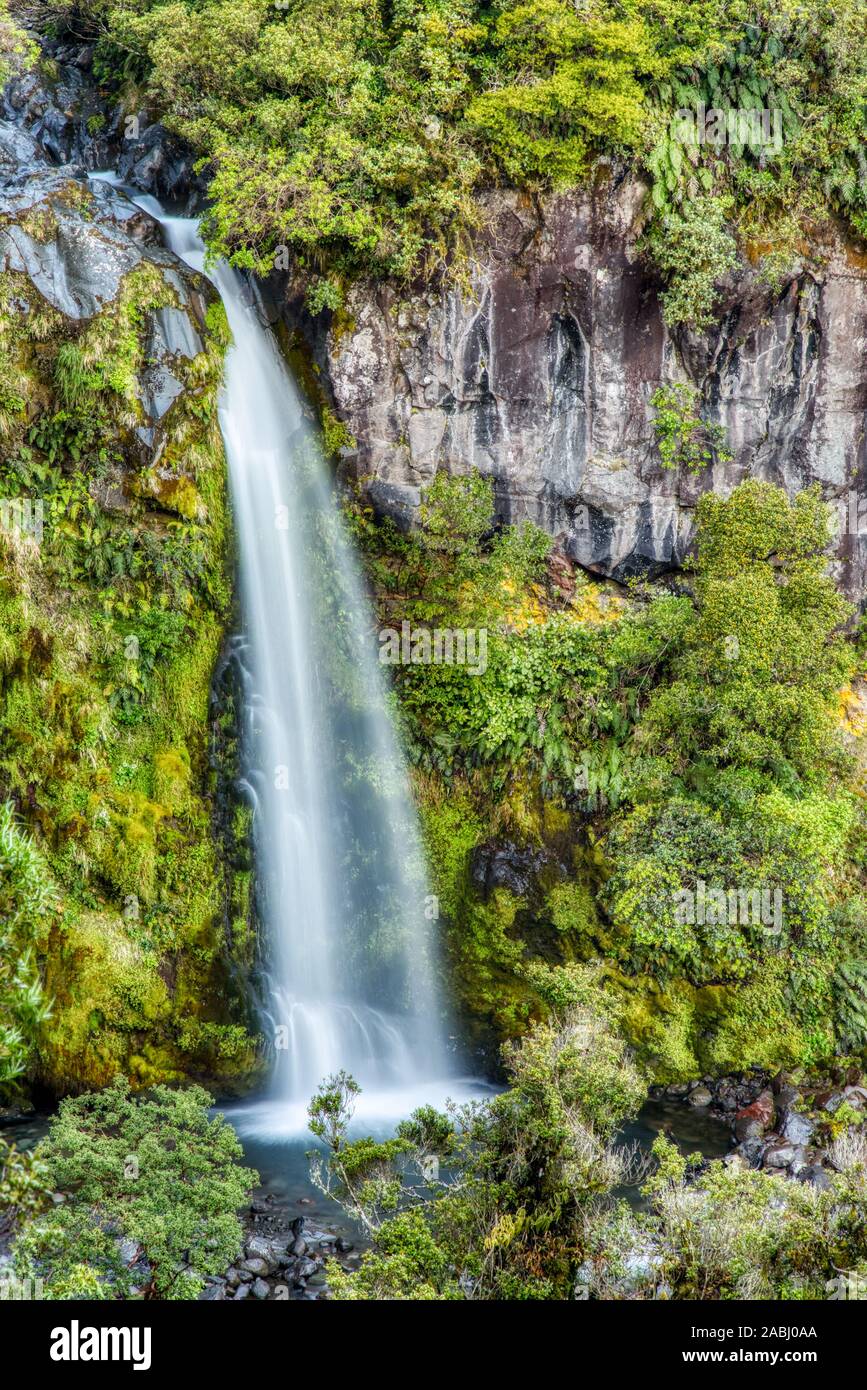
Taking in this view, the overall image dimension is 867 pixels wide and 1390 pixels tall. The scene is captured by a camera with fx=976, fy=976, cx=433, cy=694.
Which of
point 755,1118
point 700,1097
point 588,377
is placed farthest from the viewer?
point 588,377

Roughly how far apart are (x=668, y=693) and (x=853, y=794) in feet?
12.8

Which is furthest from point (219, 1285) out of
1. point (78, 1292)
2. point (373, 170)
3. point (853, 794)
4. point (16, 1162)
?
point (373, 170)

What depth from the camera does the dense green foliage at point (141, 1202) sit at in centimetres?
915

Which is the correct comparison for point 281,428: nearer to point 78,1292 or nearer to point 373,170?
point 373,170

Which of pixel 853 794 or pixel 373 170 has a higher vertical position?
pixel 373 170

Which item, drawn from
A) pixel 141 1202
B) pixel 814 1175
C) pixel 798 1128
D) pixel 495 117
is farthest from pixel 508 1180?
pixel 495 117

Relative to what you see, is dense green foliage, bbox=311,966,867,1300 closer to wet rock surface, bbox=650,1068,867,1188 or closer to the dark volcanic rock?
wet rock surface, bbox=650,1068,867,1188

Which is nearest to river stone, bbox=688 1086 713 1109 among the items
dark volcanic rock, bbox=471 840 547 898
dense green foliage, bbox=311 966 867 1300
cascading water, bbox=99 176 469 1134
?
cascading water, bbox=99 176 469 1134

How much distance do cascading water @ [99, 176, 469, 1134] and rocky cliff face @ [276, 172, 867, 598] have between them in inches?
48.0

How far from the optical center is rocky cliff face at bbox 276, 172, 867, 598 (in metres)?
16.2

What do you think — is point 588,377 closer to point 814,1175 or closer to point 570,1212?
point 814,1175

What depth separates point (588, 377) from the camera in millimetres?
16891

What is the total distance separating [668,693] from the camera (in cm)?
1495

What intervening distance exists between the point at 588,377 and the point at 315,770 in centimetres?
821
